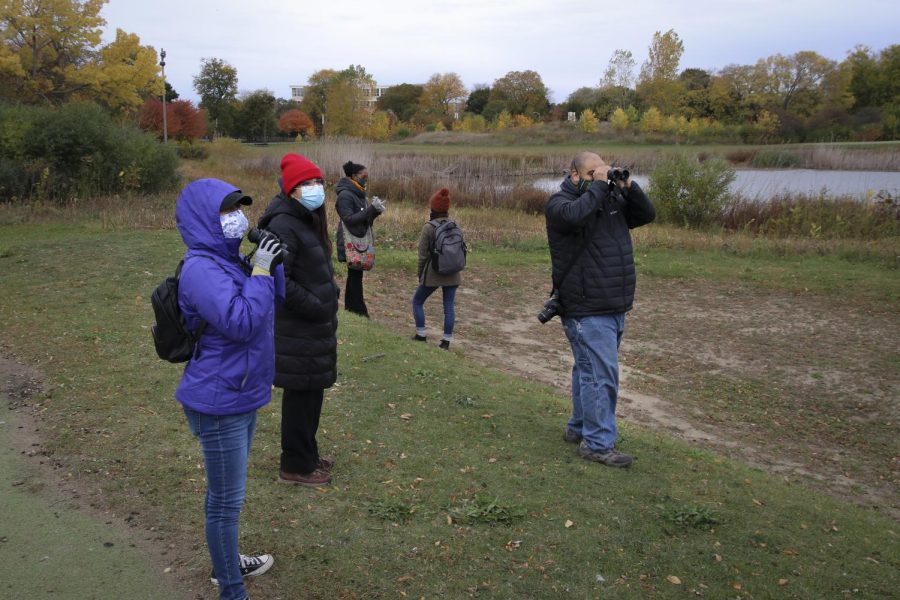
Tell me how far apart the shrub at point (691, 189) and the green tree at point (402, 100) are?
8810 centimetres

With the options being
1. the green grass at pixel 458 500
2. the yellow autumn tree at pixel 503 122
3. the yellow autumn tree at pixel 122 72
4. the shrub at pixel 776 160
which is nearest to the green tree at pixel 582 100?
the yellow autumn tree at pixel 503 122

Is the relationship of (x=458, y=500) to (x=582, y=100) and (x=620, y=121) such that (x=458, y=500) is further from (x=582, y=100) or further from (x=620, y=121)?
(x=582, y=100)

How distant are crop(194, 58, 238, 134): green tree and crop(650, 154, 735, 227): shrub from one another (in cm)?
5988

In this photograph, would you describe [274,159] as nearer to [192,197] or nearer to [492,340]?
[492,340]

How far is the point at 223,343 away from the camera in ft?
10.9

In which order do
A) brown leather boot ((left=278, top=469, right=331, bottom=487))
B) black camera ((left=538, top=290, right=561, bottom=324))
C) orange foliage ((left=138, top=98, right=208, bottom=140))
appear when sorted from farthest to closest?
orange foliage ((left=138, top=98, right=208, bottom=140)) → black camera ((left=538, top=290, right=561, bottom=324)) → brown leather boot ((left=278, top=469, right=331, bottom=487))

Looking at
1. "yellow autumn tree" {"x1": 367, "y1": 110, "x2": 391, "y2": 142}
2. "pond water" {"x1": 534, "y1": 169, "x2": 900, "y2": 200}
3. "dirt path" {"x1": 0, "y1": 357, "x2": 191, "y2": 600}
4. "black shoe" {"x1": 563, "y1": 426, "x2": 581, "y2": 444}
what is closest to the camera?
"dirt path" {"x1": 0, "y1": 357, "x2": 191, "y2": 600}

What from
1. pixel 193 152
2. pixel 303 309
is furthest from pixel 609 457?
pixel 193 152

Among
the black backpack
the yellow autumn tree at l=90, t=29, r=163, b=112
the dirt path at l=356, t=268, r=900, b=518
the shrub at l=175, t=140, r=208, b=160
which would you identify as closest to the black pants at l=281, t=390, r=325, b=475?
the black backpack

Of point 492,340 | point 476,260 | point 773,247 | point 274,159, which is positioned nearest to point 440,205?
point 492,340

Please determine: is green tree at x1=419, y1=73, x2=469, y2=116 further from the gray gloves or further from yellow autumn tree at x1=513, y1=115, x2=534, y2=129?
the gray gloves

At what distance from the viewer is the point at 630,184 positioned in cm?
546

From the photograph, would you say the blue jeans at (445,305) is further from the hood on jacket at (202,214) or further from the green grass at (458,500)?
the hood on jacket at (202,214)

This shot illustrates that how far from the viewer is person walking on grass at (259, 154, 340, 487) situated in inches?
170
